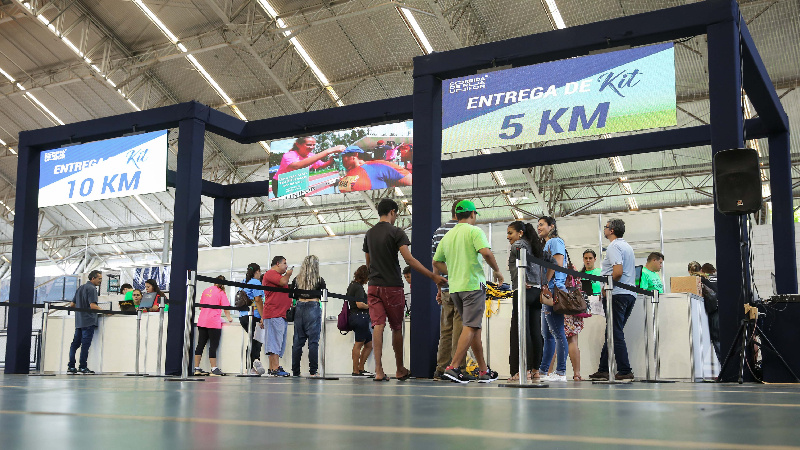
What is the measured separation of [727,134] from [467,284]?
8.53ft

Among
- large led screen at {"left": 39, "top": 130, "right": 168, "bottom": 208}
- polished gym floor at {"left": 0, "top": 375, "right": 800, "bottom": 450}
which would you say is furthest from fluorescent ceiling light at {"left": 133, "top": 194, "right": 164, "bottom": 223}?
polished gym floor at {"left": 0, "top": 375, "right": 800, "bottom": 450}

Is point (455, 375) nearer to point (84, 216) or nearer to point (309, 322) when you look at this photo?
point (309, 322)

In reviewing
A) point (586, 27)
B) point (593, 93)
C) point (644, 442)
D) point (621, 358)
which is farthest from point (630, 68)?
point (644, 442)

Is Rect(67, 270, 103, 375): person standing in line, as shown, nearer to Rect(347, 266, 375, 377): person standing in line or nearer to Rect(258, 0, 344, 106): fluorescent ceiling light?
Rect(347, 266, 375, 377): person standing in line

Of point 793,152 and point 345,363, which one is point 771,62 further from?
point 345,363

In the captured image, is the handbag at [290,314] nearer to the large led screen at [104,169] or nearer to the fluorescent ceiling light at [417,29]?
the large led screen at [104,169]

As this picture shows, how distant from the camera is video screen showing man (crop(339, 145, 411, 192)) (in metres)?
14.2

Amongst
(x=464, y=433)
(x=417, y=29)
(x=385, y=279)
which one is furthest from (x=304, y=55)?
(x=464, y=433)

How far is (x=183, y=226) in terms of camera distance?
29.0ft

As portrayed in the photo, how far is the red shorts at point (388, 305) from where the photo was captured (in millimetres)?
5758

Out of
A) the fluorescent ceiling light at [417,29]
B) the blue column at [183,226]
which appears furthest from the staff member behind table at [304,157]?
the blue column at [183,226]

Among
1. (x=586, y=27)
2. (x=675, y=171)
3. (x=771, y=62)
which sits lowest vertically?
(x=586, y=27)

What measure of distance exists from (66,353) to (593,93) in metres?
8.25

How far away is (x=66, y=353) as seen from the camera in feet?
35.7
